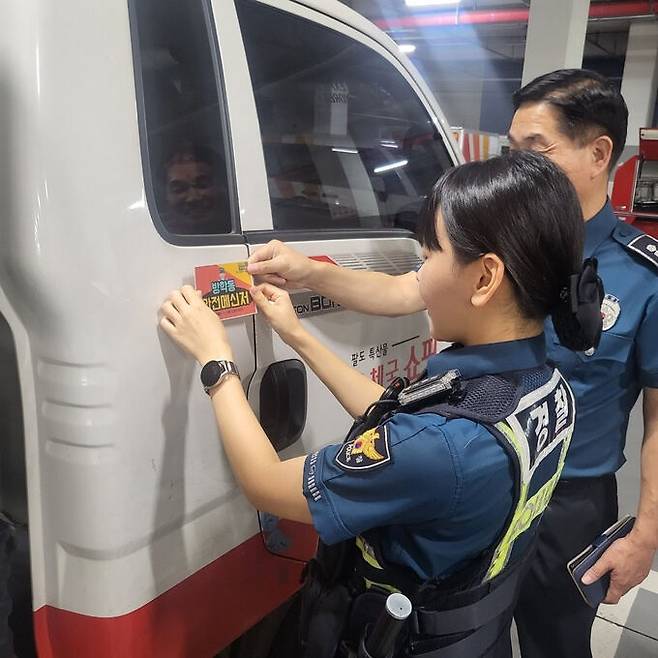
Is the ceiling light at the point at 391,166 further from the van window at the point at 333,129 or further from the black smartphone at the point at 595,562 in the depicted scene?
the black smartphone at the point at 595,562

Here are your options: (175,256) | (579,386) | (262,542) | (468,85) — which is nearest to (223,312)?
(175,256)

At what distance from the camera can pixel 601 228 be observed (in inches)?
61.4

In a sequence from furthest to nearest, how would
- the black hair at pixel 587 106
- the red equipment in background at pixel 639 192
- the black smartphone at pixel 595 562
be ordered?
the red equipment in background at pixel 639 192, the black hair at pixel 587 106, the black smartphone at pixel 595 562

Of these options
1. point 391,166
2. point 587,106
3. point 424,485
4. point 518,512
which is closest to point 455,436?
point 424,485

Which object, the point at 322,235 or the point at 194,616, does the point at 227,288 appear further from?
the point at 194,616

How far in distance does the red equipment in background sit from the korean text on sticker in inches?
354

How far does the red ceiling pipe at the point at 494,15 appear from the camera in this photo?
10156 mm

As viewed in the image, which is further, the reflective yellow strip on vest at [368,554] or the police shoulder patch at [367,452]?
the reflective yellow strip on vest at [368,554]

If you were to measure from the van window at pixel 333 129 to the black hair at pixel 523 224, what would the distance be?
536 millimetres

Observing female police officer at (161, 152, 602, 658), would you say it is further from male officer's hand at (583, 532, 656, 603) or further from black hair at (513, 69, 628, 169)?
black hair at (513, 69, 628, 169)

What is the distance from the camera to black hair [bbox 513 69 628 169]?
1.55 metres

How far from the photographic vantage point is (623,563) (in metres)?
1.46

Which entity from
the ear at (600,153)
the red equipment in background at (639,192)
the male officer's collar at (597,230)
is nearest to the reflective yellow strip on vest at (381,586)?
the male officer's collar at (597,230)

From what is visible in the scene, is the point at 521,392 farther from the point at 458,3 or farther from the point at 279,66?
the point at 458,3
